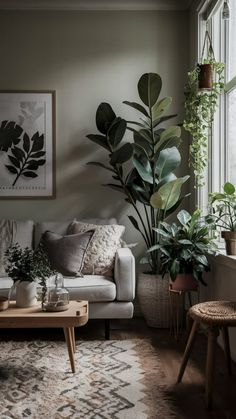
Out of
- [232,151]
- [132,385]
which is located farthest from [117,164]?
[132,385]

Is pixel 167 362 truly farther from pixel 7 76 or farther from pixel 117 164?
pixel 7 76

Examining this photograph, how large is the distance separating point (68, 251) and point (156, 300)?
83 cm

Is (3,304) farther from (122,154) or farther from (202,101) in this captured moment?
(202,101)

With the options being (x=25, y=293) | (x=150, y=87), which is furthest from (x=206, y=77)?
(x=25, y=293)

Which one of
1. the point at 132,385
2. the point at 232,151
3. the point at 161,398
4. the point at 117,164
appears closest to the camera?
the point at 161,398

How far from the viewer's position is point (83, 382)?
2832 mm

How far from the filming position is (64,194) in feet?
15.3

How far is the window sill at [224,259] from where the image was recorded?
3.21 m

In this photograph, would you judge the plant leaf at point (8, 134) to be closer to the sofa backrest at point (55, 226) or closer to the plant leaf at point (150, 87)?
the sofa backrest at point (55, 226)

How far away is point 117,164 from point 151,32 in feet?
4.23

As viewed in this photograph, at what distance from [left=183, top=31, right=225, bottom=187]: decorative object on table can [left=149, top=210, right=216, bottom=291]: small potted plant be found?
466mm

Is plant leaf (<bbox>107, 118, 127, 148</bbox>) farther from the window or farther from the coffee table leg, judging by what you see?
the coffee table leg

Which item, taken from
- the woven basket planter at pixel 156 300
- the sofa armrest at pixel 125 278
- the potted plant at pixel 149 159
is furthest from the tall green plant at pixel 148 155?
the sofa armrest at pixel 125 278


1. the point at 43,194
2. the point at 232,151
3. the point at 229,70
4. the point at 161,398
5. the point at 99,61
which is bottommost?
the point at 161,398
